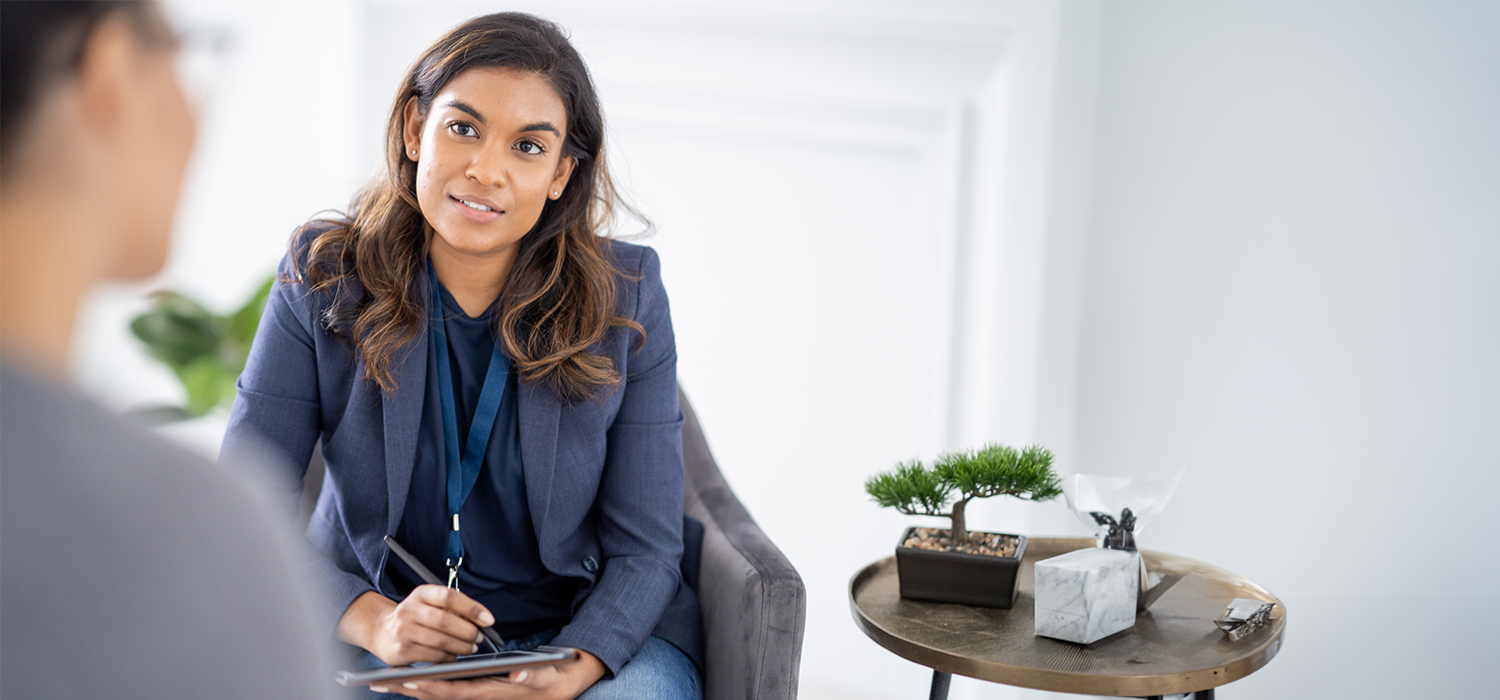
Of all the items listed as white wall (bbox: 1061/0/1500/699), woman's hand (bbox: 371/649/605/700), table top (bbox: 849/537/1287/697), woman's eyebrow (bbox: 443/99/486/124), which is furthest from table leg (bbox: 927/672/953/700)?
woman's eyebrow (bbox: 443/99/486/124)

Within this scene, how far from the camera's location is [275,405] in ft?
4.43

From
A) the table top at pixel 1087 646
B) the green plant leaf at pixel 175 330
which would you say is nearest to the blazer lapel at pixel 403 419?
the table top at pixel 1087 646

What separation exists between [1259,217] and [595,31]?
1.45m

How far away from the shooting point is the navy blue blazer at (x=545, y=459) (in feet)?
4.44

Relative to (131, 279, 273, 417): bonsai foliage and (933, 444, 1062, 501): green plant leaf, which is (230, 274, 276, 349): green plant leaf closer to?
(131, 279, 273, 417): bonsai foliage

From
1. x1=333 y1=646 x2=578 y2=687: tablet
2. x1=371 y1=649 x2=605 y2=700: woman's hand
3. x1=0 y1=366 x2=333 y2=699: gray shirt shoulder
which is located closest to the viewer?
x1=0 y1=366 x2=333 y2=699: gray shirt shoulder

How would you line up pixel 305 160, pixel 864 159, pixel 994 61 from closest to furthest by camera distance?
pixel 994 61 < pixel 864 159 < pixel 305 160

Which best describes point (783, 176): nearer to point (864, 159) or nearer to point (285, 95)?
point (864, 159)

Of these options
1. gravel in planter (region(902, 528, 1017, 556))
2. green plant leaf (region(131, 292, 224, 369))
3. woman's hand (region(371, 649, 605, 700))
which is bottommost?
woman's hand (region(371, 649, 605, 700))

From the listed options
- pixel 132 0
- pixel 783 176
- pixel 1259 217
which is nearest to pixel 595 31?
pixel 783 176

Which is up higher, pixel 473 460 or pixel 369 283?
pixel 369 283

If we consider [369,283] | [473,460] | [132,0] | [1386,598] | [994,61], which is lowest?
[1386,598]

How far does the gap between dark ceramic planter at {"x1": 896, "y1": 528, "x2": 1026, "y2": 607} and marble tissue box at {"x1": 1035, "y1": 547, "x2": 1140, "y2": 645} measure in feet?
0.28

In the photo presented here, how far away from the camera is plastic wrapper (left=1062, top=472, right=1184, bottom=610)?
1.34 metres
